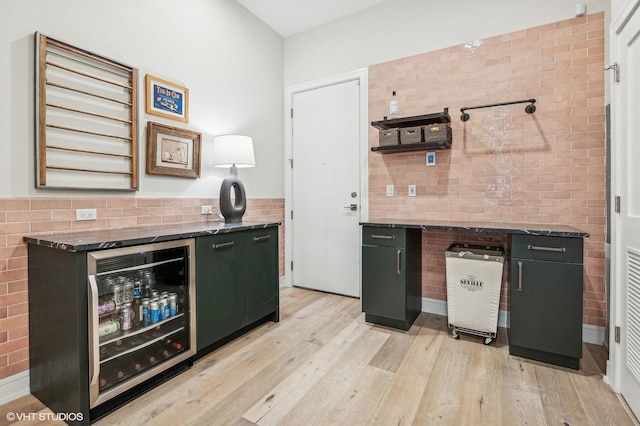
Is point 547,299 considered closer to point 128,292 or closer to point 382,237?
point 382,237

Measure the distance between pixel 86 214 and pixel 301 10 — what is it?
9.57ft

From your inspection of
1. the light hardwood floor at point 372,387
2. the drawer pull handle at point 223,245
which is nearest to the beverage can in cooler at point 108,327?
the light hardwood floor at point 372,387

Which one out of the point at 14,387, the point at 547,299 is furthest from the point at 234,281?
the point at 547,299

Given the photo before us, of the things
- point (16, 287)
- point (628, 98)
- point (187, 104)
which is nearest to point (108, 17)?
point (187, 104)

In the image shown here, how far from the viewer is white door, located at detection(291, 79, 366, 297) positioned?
3.54 m

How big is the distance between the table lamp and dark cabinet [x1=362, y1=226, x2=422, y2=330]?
1163 mm

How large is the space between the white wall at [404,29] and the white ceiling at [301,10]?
0.08 metres

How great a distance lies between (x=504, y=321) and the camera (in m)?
2.81

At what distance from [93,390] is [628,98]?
3160 millimetres

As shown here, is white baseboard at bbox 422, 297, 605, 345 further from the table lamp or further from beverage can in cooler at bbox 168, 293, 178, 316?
beverage can in cooler at bbox 168, 293, 178, 316

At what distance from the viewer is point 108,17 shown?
222 centimetres

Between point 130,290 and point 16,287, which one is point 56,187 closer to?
point 16,287

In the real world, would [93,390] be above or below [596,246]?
below

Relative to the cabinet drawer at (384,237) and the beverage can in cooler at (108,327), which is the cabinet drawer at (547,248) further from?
the beverage can in cooler at (108,327)
